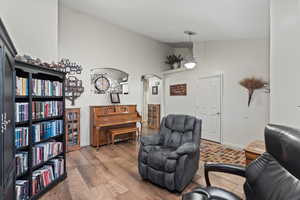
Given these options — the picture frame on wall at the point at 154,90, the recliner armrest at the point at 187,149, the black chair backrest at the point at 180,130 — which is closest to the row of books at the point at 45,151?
the black chair backrest at the point at 180,130

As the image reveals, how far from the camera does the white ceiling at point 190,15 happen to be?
293cm

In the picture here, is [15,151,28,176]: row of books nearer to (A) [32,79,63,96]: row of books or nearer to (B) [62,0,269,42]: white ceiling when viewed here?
(A) [32,79,63,96]: row of books

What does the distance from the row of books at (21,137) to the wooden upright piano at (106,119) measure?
2.15m

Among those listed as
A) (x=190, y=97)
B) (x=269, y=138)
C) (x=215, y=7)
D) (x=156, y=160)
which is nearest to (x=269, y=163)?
(x=269, y=138)

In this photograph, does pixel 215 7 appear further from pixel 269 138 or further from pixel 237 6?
pixel 269 138

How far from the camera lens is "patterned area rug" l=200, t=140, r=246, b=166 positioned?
3388 millimetres

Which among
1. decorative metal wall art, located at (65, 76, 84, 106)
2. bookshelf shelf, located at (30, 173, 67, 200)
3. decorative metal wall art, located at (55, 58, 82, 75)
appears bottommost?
bookshelf shelf, located at (30, 173, 67, 200)

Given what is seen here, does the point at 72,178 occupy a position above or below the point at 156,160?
below

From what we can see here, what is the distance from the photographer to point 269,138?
1.27 meters

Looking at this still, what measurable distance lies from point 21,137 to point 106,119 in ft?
8.20

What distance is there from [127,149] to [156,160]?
6.54ft

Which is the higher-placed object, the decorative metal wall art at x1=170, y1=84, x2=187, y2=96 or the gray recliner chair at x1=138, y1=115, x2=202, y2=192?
the decorative metal wall art at x1=170, y1=84, x2=187, y2=96

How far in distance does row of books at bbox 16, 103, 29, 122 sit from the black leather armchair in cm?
201

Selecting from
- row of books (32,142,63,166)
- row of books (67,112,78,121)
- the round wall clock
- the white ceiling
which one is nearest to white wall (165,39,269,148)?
the white ceiling
